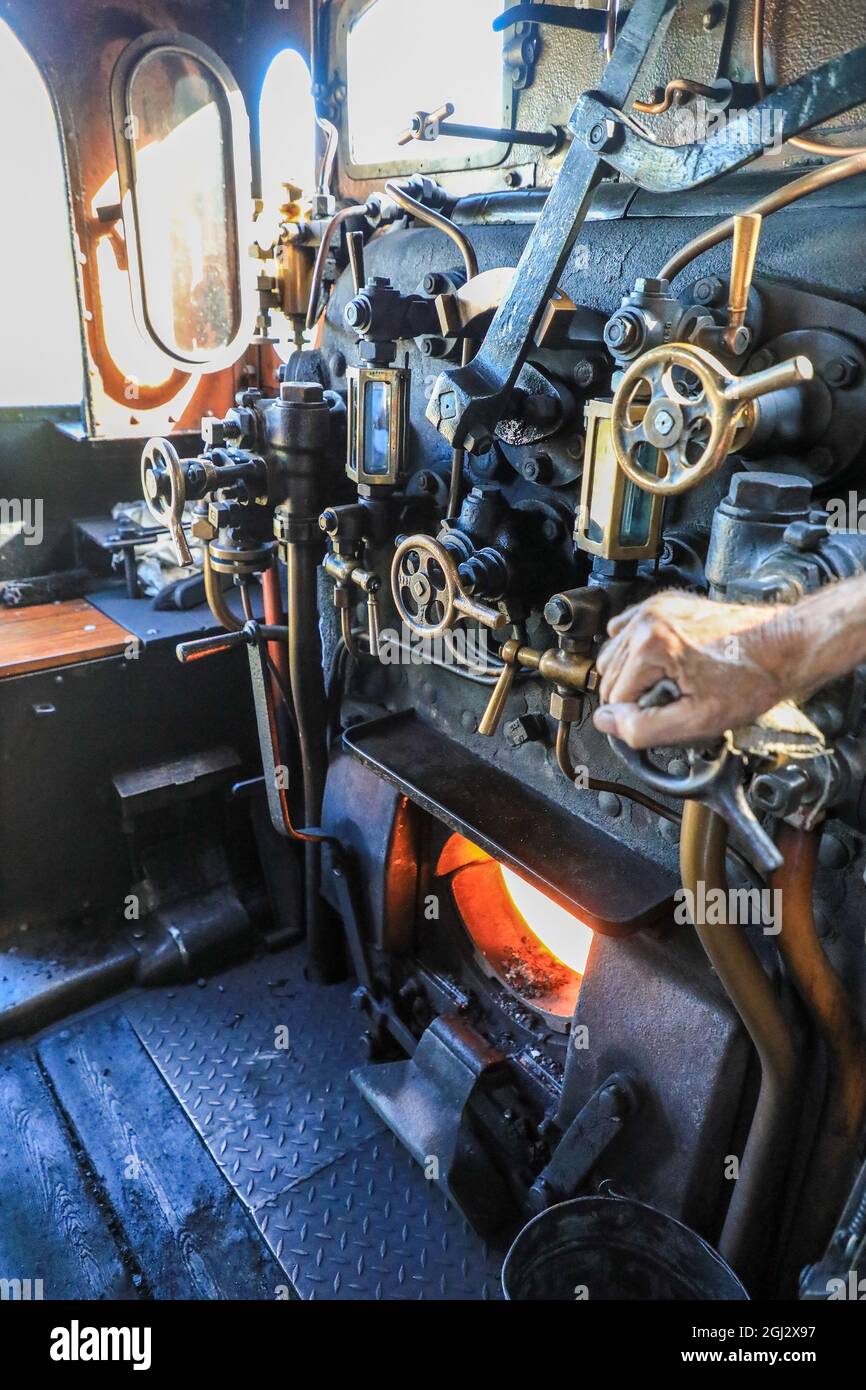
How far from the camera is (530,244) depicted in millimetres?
1621

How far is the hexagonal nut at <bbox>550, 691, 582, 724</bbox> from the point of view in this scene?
5.72 feet

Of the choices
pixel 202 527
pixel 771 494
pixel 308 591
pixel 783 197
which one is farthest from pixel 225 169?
pixel 771 494

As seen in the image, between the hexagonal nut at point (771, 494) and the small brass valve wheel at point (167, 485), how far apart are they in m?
1.34

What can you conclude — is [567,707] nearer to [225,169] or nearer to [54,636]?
[54,636]

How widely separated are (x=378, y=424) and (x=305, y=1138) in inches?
73.3

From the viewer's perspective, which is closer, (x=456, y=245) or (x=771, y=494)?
(x=771, y=494)

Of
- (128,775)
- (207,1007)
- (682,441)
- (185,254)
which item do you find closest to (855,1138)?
(682,441)

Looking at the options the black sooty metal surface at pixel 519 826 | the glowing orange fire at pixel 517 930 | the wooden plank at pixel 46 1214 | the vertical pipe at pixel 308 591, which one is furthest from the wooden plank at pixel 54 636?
the glowing orange fire at pixel 517 930

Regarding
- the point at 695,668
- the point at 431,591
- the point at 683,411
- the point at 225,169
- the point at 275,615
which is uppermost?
the point at 225,169

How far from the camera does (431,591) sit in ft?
6.16

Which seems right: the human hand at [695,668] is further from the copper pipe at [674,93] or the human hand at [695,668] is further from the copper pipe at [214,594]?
the copper pipe at [214,594]

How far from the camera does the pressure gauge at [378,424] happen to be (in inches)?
79.9
